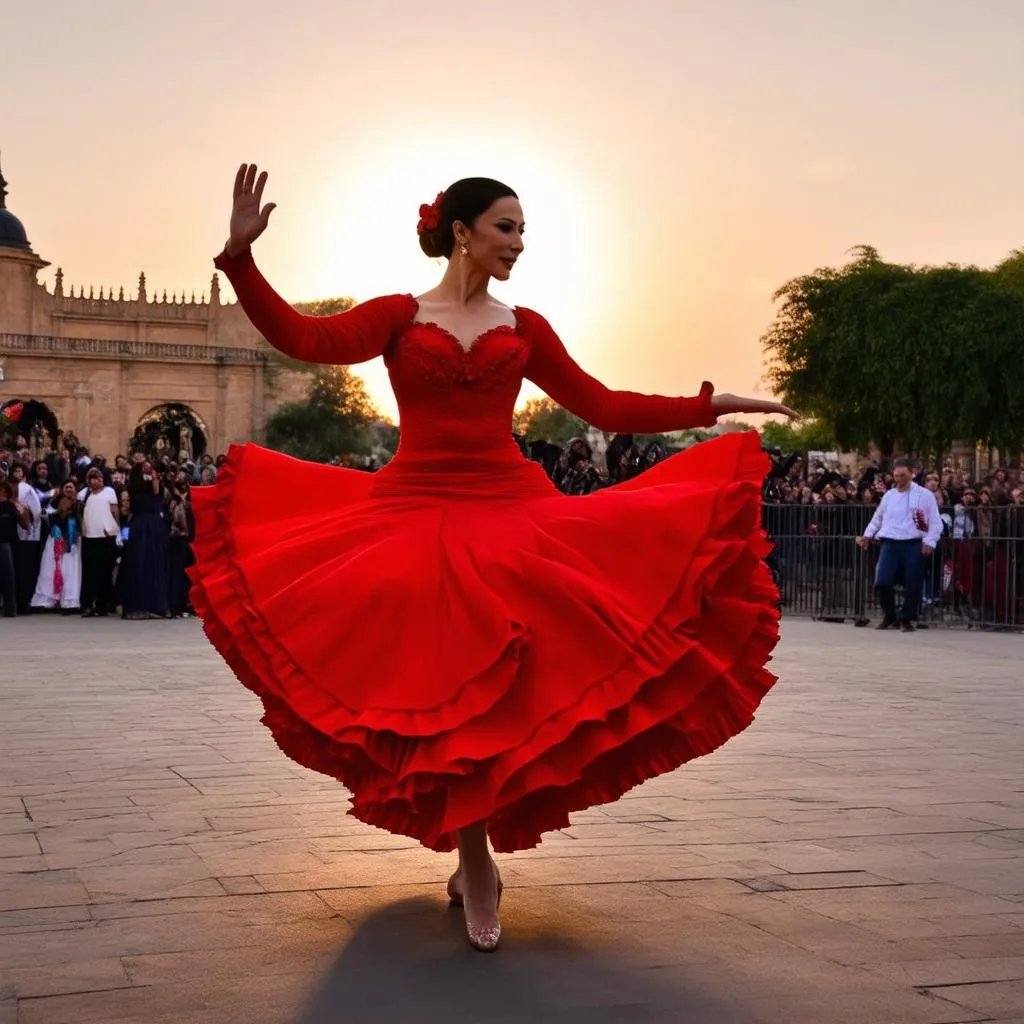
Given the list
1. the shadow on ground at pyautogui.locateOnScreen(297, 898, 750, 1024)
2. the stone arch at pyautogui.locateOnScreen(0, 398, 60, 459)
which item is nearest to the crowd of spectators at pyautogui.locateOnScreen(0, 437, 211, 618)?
the shadow on ground at pyautogui.locateOnScreen(297, 898, 750, 1024)

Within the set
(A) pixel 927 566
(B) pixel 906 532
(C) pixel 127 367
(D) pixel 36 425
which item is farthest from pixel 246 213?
(C) pixel 127 367

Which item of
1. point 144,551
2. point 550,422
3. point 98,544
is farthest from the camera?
point 550,422

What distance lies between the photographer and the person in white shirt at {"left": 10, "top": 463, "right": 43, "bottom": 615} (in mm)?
21578

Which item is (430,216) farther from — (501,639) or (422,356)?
(501,639)

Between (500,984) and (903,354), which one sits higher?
(903,354)

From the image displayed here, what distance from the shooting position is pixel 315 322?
16.8ft

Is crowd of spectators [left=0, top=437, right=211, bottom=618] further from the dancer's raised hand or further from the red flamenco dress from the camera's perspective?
the dancer's raised hand

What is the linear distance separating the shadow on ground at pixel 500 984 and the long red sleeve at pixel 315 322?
1.61 metres

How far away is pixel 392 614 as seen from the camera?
15.3 ft

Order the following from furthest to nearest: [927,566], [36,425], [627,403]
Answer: [36,425] < [927,566] < [627,403]

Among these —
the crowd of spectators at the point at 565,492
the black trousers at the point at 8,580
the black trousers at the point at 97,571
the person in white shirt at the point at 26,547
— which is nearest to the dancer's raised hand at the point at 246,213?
the crowd of spectators at the point at 565,492

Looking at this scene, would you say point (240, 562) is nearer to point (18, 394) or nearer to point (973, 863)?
point (973, 863)

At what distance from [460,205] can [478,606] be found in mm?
1339

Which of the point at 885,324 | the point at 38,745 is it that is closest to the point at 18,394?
the point at 885,324
